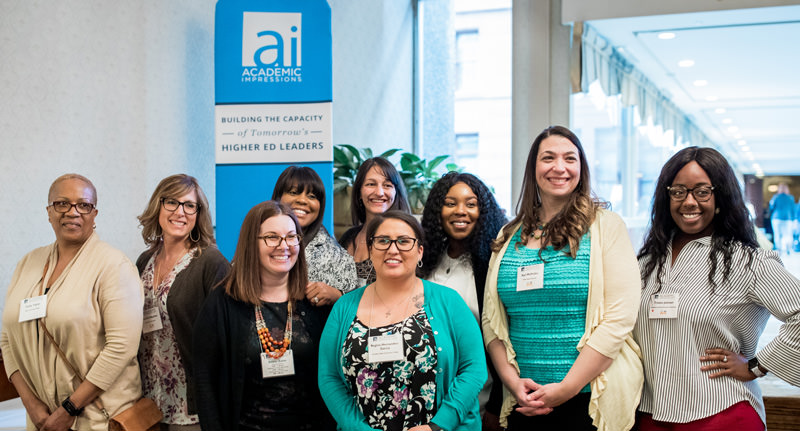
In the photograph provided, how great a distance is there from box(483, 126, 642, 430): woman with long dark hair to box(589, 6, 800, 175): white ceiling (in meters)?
2.31

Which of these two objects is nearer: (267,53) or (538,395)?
(538,395)

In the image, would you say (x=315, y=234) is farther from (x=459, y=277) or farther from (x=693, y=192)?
(x=693, y=192)

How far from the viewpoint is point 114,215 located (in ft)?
13.8

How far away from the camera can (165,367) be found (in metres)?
2.60

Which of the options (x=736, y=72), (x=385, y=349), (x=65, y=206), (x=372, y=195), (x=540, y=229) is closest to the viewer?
(x=385, y=349)

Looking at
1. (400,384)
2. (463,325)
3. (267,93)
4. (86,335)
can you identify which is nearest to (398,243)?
(463,325)

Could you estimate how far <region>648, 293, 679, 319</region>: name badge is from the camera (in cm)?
219

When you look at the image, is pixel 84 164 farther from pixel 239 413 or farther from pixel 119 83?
pixel 239 413

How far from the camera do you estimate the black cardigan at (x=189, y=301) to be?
2518 mm

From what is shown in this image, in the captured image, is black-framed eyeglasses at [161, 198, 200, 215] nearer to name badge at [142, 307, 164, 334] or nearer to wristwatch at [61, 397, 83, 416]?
name badge at [142, 307, 164, 334]

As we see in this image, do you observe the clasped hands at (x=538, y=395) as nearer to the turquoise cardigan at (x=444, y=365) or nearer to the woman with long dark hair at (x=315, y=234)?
the turquoise cardigan at (x=444, y=365)

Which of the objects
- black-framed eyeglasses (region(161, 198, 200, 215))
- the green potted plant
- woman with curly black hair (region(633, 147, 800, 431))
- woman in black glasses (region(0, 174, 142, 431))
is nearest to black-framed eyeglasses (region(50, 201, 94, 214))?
woman in black glasses (region(0, 174, 142, 431))

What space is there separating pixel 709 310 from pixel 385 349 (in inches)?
42.9

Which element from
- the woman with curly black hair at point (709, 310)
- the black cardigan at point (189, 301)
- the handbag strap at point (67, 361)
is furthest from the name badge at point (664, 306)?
the handbag strap at point (67, 361)
